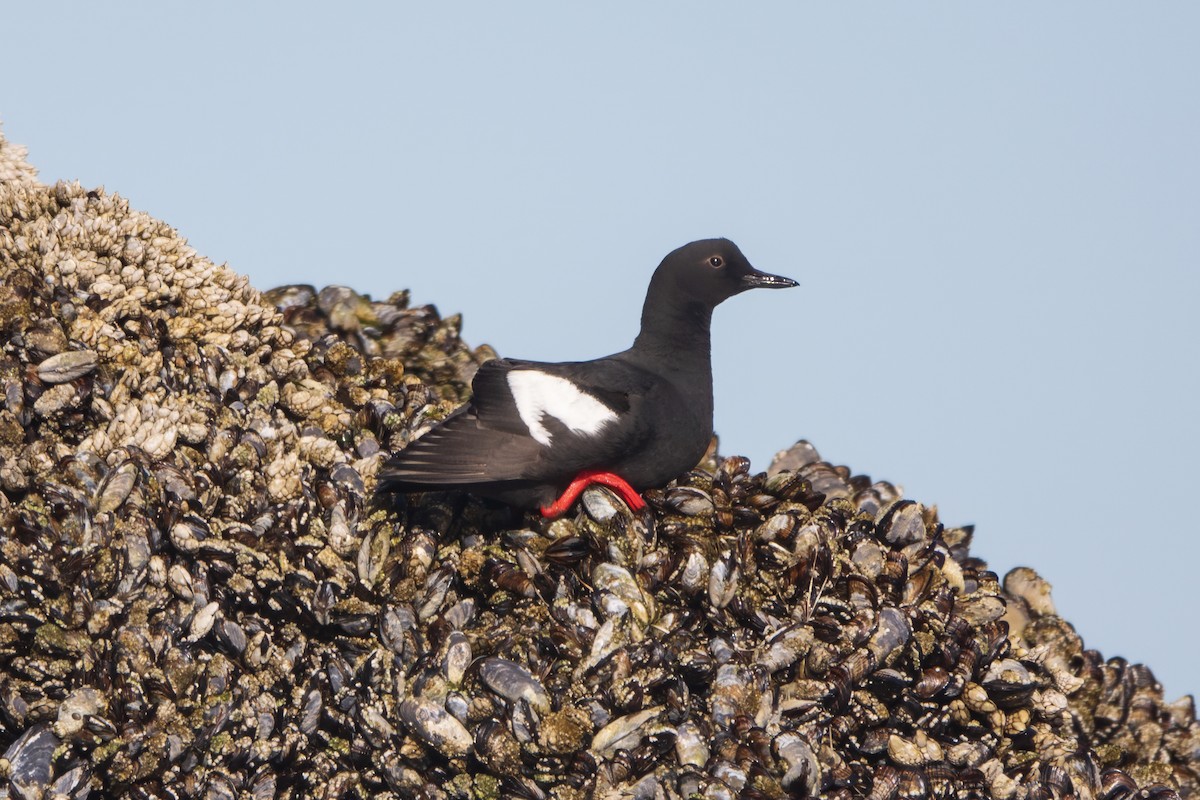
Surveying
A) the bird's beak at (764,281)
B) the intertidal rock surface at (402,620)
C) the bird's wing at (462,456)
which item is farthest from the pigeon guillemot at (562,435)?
the bird's beak at (764,281)

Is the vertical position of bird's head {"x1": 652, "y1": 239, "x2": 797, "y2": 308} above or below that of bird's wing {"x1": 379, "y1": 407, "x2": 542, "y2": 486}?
above

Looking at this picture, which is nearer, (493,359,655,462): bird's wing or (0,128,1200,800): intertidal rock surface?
(0,128,1200,800): intertidal rock surface

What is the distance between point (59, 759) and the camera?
5.54m

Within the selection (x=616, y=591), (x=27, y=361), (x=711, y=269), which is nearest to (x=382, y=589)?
(x=616, y=591)

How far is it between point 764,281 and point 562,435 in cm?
206

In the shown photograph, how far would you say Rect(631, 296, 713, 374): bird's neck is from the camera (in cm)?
752

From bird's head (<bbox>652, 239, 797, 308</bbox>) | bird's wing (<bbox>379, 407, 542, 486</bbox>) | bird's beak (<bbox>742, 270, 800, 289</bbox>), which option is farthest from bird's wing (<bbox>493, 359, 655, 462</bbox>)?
bird's beak (<bbox>742, 270, 800, 289</bbox>)

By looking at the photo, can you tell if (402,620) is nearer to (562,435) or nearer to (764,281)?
(562,435)

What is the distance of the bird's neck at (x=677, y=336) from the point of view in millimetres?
7523

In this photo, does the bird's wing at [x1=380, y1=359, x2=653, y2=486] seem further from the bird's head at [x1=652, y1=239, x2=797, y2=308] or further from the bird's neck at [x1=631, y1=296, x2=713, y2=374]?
the bird's head at [x1=652, y1=239, x2=797, y2=308]

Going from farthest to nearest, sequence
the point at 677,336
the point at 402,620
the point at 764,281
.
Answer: the point at 764,281 → the point at 677,336 → the point at 402,620

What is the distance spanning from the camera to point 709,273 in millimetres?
7762

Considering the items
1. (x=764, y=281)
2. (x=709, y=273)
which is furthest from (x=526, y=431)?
(x=764, y=281)

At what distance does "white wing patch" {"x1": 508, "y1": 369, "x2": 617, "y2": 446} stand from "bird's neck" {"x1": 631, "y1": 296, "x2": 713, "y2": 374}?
0.92 metres
